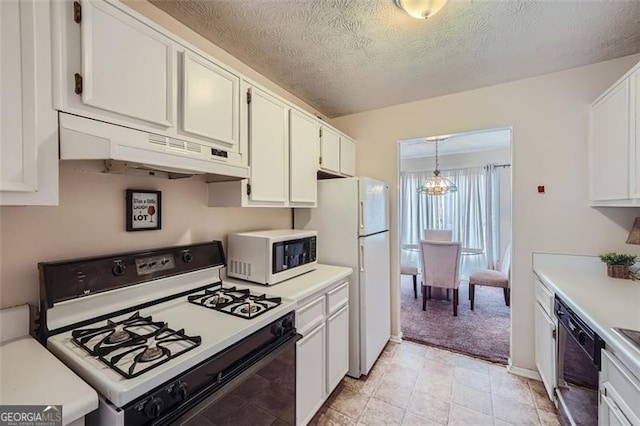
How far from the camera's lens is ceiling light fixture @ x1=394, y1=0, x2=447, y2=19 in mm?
1293

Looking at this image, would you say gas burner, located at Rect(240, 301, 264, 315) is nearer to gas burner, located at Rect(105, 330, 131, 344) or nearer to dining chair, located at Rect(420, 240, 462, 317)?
gas burner, located at Rect(105, 330, 131, 344)

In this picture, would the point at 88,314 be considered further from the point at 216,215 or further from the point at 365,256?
the point at 365,256

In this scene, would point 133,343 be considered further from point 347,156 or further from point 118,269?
point 347,156

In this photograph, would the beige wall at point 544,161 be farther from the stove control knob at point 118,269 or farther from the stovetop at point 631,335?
the stove control knob at point 118,269

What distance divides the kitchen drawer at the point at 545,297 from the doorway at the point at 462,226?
40.3 inches

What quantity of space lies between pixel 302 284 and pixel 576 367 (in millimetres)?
1510

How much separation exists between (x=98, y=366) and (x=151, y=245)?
72cm

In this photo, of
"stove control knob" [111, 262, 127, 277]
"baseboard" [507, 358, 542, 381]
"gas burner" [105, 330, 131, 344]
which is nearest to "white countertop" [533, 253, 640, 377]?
"baseboard" [507, 358, 542, 381]

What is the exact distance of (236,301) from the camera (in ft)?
4.65

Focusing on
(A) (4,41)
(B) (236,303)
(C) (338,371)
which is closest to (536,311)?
(C) (338,371)

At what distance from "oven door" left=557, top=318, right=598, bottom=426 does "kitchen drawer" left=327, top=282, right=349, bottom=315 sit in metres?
1.30

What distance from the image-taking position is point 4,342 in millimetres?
956

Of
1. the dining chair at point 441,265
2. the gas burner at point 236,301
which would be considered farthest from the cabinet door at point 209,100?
the dining chair at point 441,265

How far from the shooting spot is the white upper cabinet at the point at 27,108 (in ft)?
2.62
